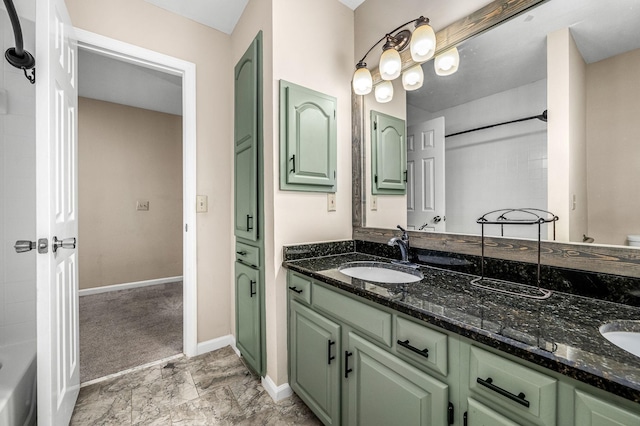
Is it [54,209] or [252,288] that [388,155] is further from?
[54,209]

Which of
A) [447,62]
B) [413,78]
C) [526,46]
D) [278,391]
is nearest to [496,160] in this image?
[526,46]

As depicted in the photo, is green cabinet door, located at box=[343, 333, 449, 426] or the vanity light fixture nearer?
green cabinet door, located at box=[343, 333, 449, 426]

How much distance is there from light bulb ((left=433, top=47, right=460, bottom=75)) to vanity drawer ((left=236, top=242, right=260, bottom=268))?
1473 millimetres

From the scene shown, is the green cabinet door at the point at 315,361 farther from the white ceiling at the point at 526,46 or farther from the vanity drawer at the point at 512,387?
the white ceiling at the point at 526,46

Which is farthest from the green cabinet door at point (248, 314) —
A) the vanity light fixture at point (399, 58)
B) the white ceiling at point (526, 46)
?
the white ceiling at point (526, 46)

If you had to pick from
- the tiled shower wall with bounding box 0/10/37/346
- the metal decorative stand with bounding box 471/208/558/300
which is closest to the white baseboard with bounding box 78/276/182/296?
the tiled shower wall with bounding box 0/10/37/346

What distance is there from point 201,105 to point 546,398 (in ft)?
8.09

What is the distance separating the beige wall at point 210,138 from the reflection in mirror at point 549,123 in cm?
161

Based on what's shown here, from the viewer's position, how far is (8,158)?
5.47ft

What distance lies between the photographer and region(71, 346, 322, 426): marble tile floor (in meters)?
1.47

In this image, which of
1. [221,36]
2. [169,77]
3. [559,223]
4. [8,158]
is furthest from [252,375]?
[169,77]

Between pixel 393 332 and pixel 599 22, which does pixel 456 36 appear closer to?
pixel 599 22

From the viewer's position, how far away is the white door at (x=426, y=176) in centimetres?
150

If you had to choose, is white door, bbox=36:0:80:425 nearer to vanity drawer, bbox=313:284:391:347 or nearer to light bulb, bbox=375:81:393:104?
vanity drawer, bbox=313:284:391:347
